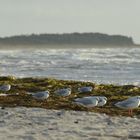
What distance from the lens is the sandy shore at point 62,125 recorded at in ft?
40.7

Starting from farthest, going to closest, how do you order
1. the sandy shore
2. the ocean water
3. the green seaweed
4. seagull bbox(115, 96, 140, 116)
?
the ocean water → the green seaweed → seagull bbox(115, 96, 140, 116) → the sandy shore

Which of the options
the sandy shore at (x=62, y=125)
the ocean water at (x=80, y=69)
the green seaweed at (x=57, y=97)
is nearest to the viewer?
the sandy shore at (x=62, y=125)

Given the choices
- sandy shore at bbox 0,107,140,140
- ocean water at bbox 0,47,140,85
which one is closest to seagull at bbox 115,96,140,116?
sandy shore at bbox 0,107,140,140

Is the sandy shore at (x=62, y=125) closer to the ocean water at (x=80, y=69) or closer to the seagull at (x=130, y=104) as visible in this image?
the seagull at (x=130, y=104)

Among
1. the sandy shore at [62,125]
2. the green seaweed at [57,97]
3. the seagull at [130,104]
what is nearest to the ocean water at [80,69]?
the green seaweed at [57,97]

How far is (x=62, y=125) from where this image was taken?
1365 centimetres

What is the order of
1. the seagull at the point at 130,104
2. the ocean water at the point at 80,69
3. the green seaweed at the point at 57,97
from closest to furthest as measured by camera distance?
the seagull at the point at 130,104
the green seaweed at the point at 57,97
the ocean water at the point at 80,69

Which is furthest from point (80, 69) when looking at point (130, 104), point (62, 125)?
point (62, 125)

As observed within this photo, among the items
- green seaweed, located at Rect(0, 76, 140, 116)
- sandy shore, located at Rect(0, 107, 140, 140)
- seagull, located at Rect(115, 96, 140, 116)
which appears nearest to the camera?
sandy shore, located at Rect(0, 107, 140, 140)

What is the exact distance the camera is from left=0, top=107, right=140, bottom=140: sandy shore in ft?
40.7

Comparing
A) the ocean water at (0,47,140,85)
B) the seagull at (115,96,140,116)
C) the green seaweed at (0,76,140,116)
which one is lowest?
the ocean water at (0,47,140,85)

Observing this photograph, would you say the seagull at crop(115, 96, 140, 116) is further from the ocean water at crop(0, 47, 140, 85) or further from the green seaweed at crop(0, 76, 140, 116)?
the ocean water at crop(0, 47, 140, 85)

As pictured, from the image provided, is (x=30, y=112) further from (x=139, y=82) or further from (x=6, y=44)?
(x=6, y=44)

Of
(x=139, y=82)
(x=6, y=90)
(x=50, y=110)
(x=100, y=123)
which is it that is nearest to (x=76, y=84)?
(x=6, y=90)
